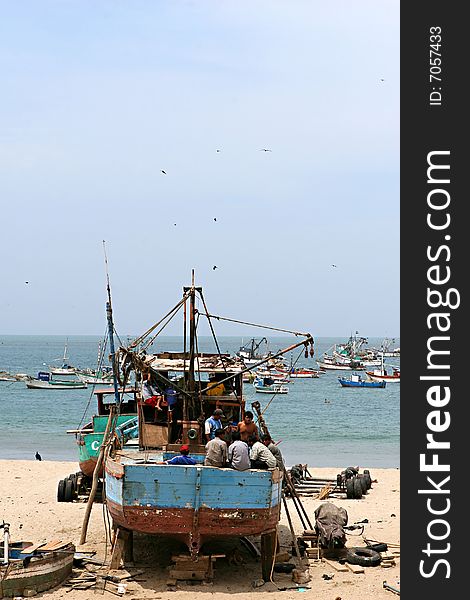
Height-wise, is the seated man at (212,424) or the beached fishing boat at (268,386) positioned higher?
the seated man at (212,424)

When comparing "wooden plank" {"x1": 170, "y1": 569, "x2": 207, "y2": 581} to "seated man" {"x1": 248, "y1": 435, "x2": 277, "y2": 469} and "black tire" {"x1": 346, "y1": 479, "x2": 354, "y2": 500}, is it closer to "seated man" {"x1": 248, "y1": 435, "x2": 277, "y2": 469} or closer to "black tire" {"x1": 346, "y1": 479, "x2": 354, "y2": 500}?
"seated man" {"x1": 248, "y1": 435, "x2": 277, "y2": 469}

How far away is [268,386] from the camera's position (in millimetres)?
77875

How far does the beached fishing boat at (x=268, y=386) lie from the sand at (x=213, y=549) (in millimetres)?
48682

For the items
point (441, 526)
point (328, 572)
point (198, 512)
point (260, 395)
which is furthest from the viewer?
point (260, 395)

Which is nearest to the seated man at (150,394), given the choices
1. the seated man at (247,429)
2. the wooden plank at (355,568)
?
the seated man at (247,429)

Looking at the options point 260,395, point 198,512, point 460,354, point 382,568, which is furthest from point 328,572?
→ point 260,395

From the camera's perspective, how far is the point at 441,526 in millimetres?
10352

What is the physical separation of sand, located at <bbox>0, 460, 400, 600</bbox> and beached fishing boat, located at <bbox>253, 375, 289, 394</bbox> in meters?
48.7

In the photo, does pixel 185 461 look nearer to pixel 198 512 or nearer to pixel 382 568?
pixel 198 512

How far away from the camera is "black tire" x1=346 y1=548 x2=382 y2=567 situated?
1475 cm

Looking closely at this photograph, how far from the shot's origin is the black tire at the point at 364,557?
14748 mm

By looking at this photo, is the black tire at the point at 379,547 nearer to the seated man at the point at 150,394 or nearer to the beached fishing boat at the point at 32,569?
the seated man at the point at 150,394

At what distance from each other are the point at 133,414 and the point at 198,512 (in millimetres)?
7744

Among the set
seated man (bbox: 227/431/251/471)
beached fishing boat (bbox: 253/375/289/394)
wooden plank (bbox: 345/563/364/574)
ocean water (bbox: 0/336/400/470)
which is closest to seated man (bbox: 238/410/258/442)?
seated man (bbox: 227/431/251/471)
